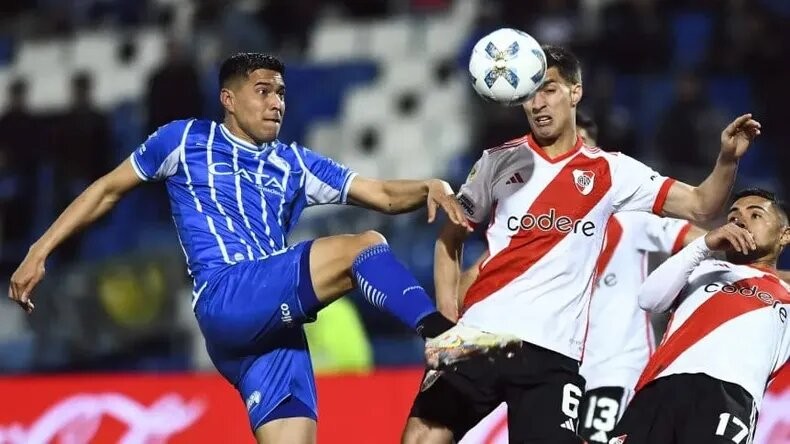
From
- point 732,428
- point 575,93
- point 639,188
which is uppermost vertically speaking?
point 575,93

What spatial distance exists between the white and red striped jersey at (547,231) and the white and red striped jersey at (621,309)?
1080mm

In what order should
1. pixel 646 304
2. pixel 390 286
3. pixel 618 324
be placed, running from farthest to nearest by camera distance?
pixel 618 324 < pixel 646 304 < pixel 390 286

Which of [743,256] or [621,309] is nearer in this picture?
[743,256]

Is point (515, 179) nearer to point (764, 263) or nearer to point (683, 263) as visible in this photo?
point (683, 263)

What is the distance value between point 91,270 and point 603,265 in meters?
5.52

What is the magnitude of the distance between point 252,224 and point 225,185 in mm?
198

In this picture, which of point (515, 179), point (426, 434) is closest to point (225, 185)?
point (515, 179)

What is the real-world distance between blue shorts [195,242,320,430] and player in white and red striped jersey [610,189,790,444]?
4.35 ft

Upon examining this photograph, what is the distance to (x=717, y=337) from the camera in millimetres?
5445

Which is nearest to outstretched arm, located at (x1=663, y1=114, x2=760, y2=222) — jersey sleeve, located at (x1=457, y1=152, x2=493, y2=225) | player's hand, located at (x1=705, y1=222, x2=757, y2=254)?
player's hand, located at (x1=705, y1=222, x2=757, y2=254)

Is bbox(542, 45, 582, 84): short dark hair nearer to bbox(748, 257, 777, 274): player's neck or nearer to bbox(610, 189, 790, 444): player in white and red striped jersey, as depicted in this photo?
bbox(610, 189, 790, 444): player in white and red striped jersey

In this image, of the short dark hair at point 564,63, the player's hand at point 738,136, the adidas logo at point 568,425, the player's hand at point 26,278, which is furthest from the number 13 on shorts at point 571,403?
the player's hand at point 26,278

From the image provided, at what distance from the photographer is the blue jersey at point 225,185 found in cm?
553

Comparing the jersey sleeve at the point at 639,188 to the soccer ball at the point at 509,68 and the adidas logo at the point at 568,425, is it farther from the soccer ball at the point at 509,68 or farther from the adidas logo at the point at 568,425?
the adidas logo at the point at 568,425
